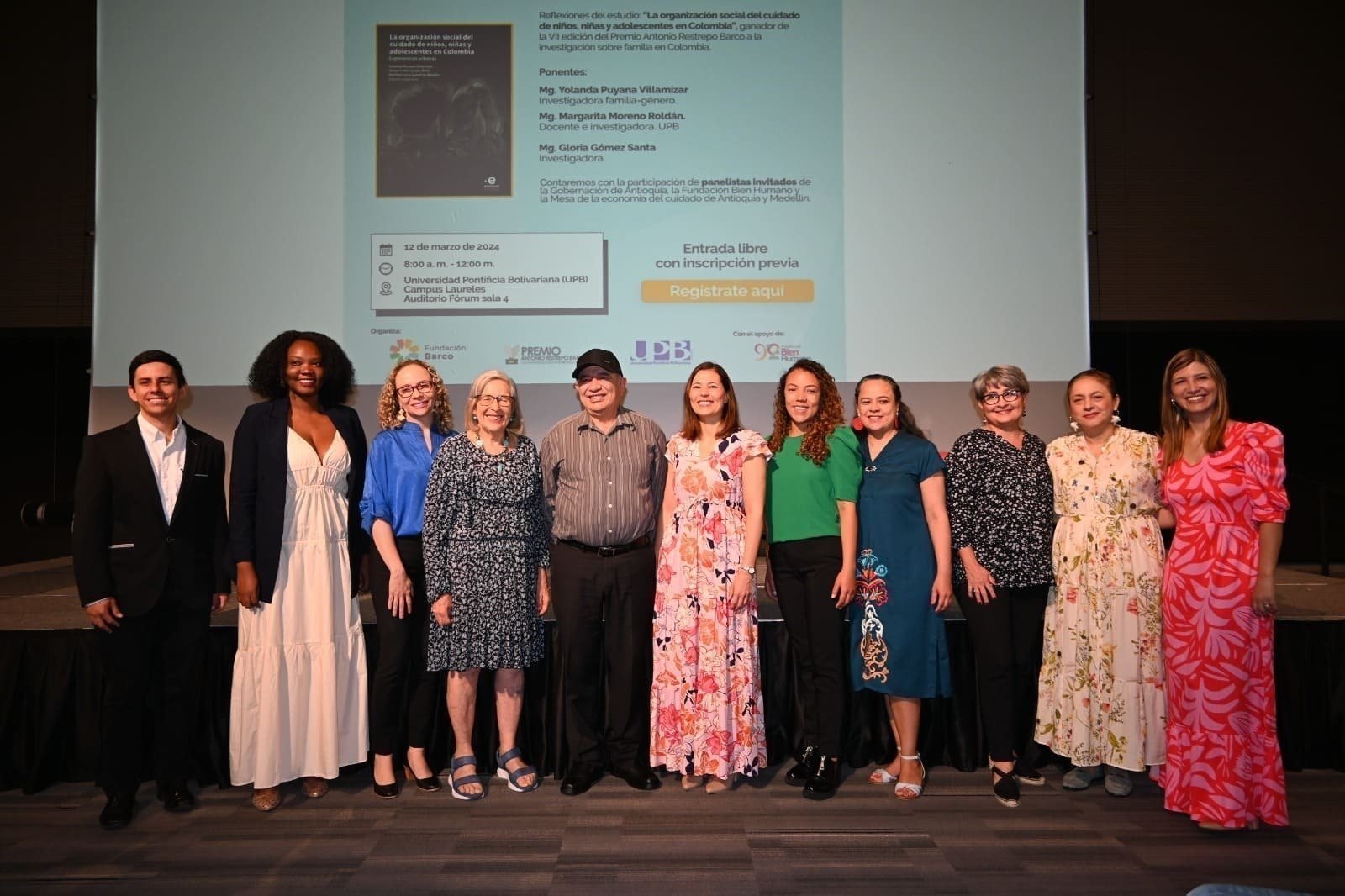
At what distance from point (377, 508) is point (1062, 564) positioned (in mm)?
2244

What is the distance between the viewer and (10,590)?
382cm

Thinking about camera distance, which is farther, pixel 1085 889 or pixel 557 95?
pixel 557 95

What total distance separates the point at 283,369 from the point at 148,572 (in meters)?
0.75

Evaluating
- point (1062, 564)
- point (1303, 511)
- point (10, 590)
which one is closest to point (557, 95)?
point (1062, 564)

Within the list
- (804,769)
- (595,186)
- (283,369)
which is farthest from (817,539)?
(595,186)

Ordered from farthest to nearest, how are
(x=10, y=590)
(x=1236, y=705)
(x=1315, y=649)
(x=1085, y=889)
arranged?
1. (x=10, y=590)
2. (x=1315, y=649)
3. (x=1236, y=705)
4. (x=1085, y=889)

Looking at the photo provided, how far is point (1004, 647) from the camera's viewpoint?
2.44m

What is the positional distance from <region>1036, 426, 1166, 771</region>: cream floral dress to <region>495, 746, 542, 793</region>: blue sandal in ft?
5.73

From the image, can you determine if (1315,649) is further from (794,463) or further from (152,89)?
(152,89)

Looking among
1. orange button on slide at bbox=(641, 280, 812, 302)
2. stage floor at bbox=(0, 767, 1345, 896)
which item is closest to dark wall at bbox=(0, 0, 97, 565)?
stage floor at bbox=(0, 767, 1345, 896)

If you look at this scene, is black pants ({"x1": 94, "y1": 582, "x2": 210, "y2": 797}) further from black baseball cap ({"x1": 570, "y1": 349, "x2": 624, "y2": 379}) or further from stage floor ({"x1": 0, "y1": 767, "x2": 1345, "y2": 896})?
black baseball cap ({"x1": 570, "y1": 349, "x2": 624, "y2": 379})

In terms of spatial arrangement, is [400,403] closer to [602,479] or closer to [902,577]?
[602,479]

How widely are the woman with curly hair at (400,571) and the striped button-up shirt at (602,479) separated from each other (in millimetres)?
396

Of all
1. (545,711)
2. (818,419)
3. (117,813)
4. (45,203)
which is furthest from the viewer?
(45,203)
